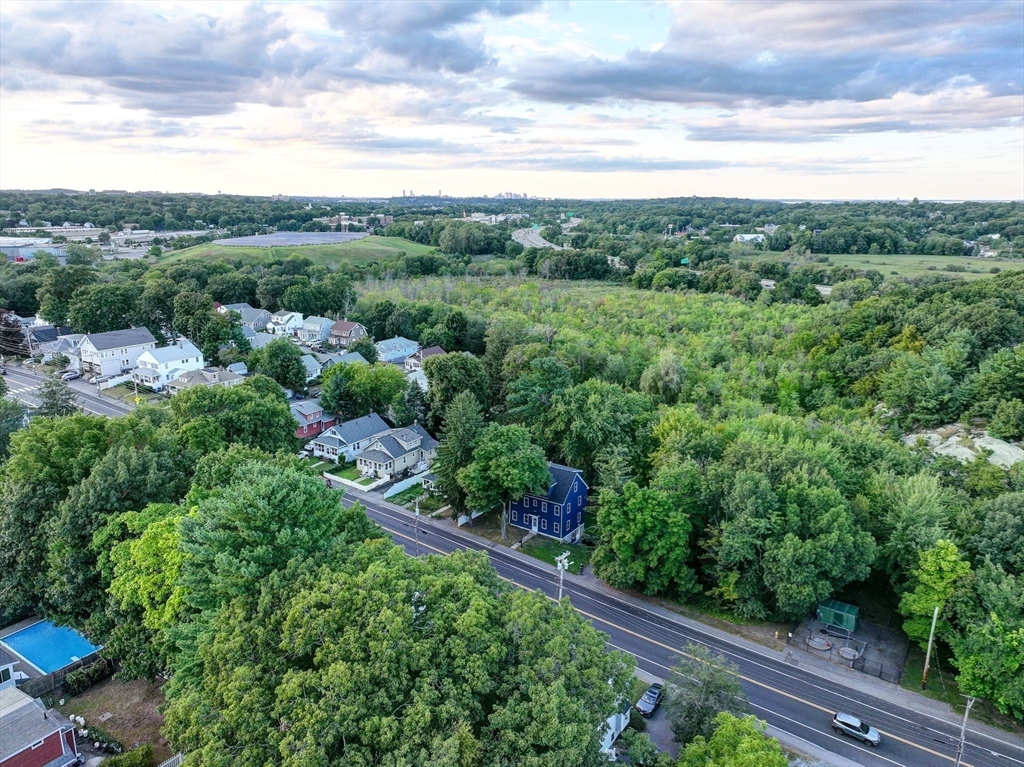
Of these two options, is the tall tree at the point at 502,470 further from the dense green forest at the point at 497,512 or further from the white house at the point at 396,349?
the white house at the point at 396,349

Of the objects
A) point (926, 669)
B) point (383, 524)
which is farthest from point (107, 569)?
point (926, 669)

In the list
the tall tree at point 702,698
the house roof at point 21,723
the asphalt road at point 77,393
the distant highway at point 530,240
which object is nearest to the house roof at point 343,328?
the asphalt road at point 77,393

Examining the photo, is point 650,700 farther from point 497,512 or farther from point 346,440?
point 346,440

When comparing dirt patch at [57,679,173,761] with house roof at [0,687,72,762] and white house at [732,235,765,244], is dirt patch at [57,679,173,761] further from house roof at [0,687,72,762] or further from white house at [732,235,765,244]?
white house at [732,235,765,244]

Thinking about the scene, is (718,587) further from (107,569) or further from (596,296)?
(596,296)

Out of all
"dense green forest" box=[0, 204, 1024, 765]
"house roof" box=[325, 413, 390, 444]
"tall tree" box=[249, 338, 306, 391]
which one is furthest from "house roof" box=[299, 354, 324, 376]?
"house roof" box=[325, 413, 390, 444]
